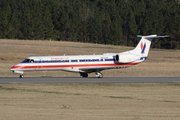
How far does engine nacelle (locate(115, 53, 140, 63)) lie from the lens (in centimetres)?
4081

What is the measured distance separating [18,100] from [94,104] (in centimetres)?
478

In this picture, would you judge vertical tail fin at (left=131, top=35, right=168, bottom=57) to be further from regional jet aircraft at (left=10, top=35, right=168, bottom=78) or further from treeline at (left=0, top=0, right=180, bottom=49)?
treeline at (left=0, top=0, right=180, bottom=49)

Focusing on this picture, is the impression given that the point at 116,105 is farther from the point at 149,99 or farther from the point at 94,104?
the point at 149,99

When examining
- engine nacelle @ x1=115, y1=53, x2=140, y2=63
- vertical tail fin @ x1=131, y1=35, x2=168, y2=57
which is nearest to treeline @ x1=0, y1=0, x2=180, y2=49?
vertical tail fin @ x1=131, y1=35, x2=168, y2=57

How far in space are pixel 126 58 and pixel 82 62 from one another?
5155mm

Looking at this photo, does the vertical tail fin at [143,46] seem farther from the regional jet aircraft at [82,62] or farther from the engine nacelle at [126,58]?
the engine nacelle at [126,58]

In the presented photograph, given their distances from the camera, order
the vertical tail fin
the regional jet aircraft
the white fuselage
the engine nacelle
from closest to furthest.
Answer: the white fuselage, the regional jet aircraft, the engine nacelle, the vertical tail fin

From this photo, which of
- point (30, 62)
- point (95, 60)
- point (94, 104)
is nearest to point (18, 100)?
point (94, 104)

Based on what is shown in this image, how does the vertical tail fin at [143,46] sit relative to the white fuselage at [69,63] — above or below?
above

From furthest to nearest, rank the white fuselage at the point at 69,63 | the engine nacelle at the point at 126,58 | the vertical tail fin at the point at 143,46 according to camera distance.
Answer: the vertical tail fin at the point at 143,46 < the engine nacelle at the point at 126,58 < the white fuselage at the point at 69,63

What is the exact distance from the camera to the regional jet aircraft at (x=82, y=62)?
3899 cm

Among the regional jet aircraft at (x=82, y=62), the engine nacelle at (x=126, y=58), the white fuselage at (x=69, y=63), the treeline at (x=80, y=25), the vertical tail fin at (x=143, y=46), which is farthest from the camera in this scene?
the treeline at (x=80, y=25)

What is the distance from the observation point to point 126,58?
4109 centimetres

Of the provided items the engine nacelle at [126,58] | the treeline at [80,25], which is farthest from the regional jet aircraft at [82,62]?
the treeline at [80,25]
